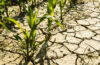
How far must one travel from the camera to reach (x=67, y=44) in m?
1.89

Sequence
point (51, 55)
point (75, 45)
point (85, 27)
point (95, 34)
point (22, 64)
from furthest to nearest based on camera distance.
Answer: point (85, 27)
point (95, 34)
point (75, 45)
point (51, 55)
point (22, 64)

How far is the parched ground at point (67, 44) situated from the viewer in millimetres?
1622

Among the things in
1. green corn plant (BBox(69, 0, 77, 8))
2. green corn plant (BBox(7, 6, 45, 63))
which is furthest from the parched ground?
green corn plant (BBox(69, 0, 77, 8))

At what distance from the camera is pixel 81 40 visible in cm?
196

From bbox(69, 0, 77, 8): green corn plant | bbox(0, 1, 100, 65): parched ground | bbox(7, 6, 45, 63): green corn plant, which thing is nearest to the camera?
bbox(7, 6, 45, 63): green corn plant

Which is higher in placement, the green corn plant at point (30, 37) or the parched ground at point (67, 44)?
the green corn plant at point (30, 37)

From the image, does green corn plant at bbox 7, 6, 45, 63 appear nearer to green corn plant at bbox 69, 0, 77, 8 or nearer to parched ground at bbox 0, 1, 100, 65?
parched ground at bbox 0, 1, 100, 65

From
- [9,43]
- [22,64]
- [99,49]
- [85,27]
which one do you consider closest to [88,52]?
[99,49]

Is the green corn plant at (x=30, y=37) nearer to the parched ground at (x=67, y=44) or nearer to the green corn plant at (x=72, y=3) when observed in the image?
the parched ground at (x=67, y=44)

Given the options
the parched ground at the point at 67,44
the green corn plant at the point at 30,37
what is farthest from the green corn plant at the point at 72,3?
the green corn plant at the point at 30,37

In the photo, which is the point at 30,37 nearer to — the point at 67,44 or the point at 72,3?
the point at 67,44

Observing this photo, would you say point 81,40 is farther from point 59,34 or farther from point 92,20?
point 92,20

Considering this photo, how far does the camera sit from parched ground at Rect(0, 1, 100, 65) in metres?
1.62

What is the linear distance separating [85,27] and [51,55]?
0.84 meters
